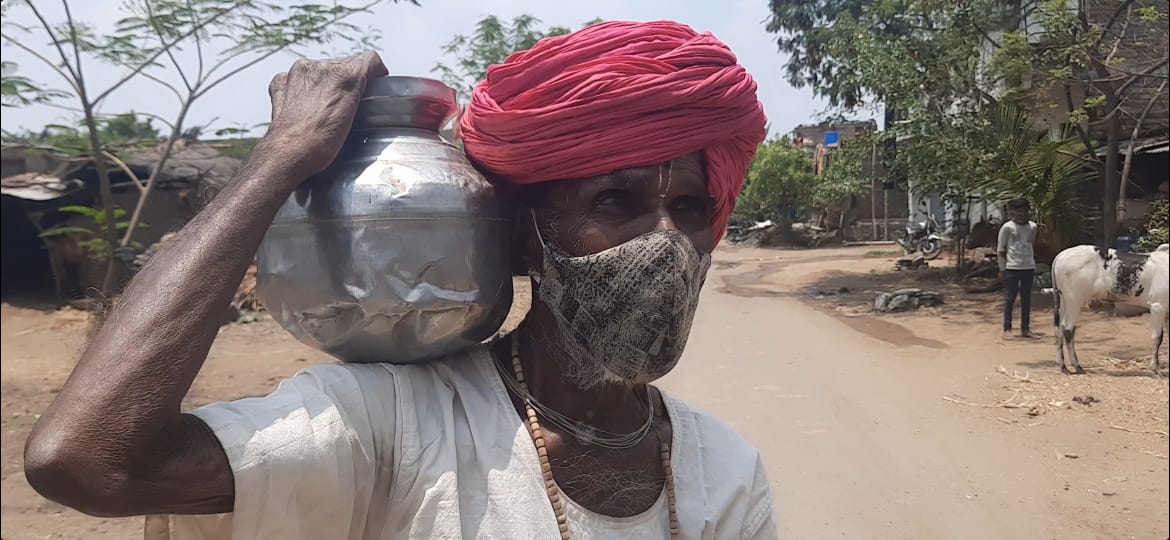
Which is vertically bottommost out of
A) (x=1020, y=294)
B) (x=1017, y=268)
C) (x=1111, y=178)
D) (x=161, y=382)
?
(x=1020, y=294)

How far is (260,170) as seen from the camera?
1104 millimetres

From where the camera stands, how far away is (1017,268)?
7605mm

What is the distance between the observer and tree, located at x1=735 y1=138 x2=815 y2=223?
89.0 feet

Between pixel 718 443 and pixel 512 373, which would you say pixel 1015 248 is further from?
pixel 512 373

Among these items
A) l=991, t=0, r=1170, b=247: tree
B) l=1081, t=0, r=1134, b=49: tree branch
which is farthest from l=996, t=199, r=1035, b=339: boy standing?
l=1081, t=0, r=1134, b=49: tree branch

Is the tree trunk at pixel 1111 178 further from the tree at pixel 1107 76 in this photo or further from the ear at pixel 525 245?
the ear at pixel 525 245

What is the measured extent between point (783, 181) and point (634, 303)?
26.8m

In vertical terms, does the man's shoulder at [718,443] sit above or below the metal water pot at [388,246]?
below

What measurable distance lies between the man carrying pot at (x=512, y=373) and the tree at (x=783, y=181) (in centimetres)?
2589

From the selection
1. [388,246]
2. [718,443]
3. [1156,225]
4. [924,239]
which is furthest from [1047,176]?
[924,239]

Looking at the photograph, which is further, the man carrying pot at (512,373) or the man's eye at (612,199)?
the man's eye at (612,199)

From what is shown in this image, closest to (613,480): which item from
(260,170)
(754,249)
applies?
(260,170)

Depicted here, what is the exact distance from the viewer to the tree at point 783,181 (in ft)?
89.0

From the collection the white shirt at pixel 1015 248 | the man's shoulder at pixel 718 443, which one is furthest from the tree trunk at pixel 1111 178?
the white shirt at pixel 1015 248
